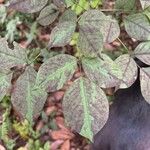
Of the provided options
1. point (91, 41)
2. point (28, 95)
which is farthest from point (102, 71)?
point (28, 95)

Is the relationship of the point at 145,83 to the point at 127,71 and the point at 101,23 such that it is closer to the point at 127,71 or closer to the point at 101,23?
the point at 127,71

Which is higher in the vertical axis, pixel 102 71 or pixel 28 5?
pixel 28 5

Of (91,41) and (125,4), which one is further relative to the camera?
(125,4)

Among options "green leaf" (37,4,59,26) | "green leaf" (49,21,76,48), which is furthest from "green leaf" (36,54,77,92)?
"green leaf" (37,4,59,26)

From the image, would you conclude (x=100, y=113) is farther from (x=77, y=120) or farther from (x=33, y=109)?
(x=33, y=109)

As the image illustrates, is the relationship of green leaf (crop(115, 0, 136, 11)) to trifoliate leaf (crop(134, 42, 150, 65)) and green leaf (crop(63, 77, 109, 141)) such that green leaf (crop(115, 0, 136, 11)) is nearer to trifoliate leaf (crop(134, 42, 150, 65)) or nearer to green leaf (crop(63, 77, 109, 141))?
trifoliate leaf (crop(134, 42, 150, 65))
